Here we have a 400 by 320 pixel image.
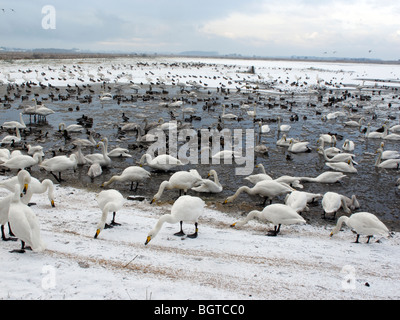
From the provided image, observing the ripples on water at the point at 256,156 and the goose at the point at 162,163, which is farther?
the goose at the point at 162,163

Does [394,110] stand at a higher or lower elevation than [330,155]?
higher

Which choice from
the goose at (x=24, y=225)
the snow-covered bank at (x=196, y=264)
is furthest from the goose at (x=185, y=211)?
the goose at (x=24, y=225)

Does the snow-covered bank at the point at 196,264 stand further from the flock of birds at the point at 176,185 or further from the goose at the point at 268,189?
the goose at the point at 268,189

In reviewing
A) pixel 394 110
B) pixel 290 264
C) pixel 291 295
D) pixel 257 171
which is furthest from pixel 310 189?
pixel 394 110

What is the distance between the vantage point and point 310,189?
10102mm

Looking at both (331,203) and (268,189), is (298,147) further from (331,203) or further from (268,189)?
(331,203)

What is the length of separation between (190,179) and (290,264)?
3.97 m

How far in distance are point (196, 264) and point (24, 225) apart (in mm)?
2786

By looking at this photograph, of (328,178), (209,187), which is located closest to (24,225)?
(209,187)

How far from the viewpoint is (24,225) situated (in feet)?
16.5

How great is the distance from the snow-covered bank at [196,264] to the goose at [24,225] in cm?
27

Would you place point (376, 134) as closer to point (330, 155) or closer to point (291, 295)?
point (330, 155)

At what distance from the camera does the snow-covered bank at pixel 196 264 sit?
458cm
